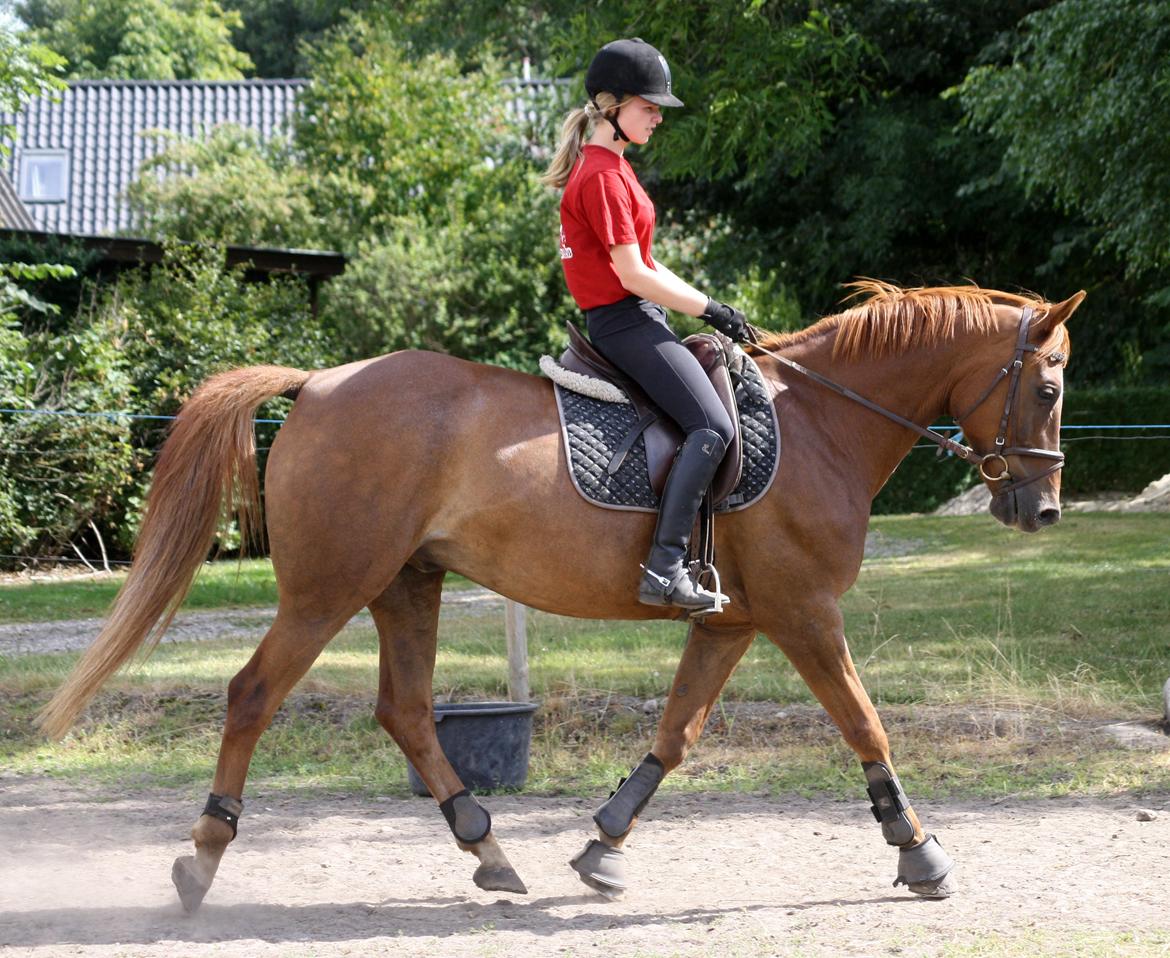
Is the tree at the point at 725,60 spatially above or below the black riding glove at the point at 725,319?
above

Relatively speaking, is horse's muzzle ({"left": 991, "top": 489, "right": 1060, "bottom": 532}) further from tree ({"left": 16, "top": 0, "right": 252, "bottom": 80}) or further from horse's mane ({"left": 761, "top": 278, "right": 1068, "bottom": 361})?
tree ({"left": 16, "top": 0, "right": 252, "bottom": 80})

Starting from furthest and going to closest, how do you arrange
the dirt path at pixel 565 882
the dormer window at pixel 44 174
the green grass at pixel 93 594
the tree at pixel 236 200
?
the dormer window at pixel 44 174, the tree at pixel 236 200, the green grass at pixel 93 594, the dirt path at pixel 565 882

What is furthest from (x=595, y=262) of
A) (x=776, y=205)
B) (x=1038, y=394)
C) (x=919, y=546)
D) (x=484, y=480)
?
(x=776, y=205)

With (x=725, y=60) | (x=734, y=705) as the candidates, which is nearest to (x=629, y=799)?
(x=734, y=705)

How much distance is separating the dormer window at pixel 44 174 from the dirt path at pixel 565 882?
3182 cm

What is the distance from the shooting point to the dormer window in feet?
115

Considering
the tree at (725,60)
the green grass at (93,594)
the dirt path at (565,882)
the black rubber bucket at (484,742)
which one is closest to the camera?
the dirt path at (565,882)

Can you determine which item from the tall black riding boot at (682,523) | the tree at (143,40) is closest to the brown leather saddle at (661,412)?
the tall black riding boot at (682,523)

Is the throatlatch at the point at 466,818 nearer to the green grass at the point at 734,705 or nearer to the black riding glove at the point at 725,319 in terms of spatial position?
the green grass at the point at 734,705

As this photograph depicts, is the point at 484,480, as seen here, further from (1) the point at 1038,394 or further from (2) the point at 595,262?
(1) the point at 1038,394

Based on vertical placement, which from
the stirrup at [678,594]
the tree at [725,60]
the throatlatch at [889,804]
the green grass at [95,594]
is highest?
the tree at [725,60]

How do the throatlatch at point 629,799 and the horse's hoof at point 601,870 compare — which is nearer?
the horse's hoof at point 601,870

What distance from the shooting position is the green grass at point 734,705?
6.88 m

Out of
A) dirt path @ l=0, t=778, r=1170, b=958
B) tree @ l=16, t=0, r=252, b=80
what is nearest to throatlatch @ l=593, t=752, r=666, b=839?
dirt path @ l=0, t=778, r=1170, b=958
